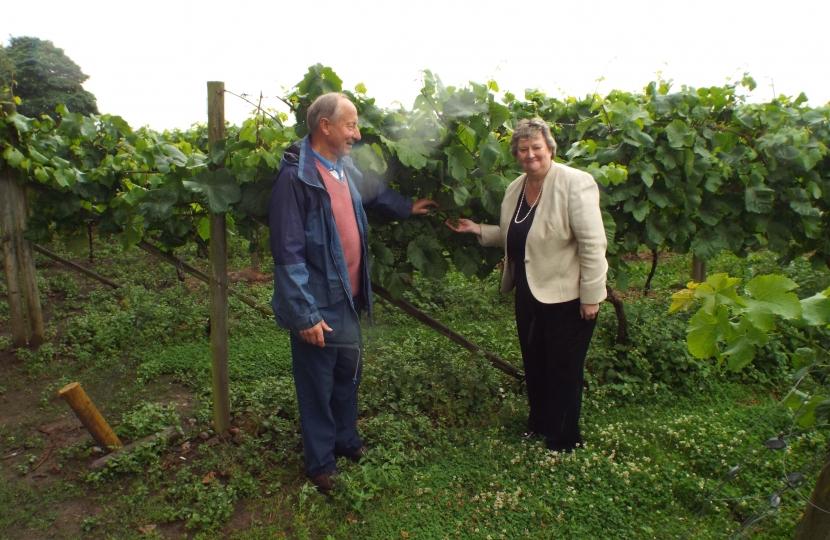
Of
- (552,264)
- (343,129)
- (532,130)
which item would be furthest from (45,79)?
(552,264)

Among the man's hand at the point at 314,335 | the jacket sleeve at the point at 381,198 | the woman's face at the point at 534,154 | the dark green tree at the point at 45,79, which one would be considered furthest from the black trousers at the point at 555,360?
the dark green tree at the point at 45,79

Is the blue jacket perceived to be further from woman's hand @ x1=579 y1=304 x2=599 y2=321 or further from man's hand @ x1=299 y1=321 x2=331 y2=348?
woman's hand @ x1=579 y1=304 x2=599 y2=321

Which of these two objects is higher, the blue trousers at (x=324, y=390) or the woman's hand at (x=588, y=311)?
the woman's hand at (x=588, y=311)

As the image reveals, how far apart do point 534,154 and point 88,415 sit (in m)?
2.90

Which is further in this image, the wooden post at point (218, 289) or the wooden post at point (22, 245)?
the wooden post at point (22, 245)

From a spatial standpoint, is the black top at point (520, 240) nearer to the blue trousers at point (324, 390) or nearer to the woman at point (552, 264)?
the woman at point (552, 264)

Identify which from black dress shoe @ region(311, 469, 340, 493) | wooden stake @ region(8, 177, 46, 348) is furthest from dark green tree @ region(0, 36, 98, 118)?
black dress shoe @ region(311, 469, 340, 493)

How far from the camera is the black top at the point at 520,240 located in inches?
126

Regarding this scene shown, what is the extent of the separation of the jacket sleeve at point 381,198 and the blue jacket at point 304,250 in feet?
1.84

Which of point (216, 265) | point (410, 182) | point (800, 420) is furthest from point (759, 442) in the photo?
point (216, 265)

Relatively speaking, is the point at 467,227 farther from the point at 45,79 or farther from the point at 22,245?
the point at 45,79

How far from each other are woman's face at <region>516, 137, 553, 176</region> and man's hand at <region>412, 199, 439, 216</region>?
656 mm

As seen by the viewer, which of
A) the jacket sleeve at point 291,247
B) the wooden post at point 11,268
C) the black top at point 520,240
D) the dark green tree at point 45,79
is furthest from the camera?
the dark green tree at point 45,79

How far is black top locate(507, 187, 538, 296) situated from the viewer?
3.20 meters
